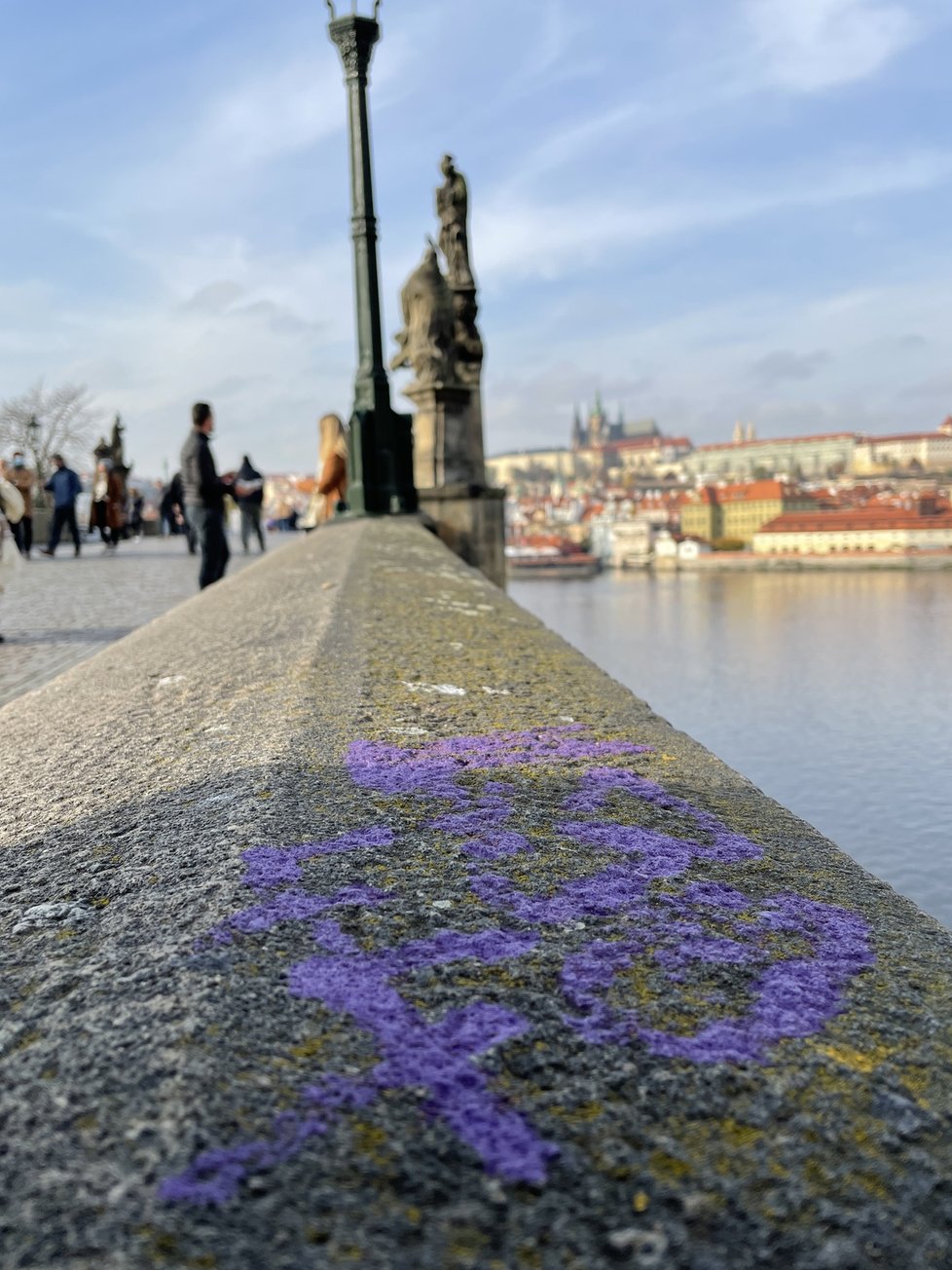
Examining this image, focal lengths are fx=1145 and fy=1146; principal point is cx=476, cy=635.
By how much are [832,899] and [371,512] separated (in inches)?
328

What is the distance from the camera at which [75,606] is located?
Answer: 29.1 ft

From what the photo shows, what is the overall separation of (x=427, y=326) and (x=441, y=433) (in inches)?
41.9

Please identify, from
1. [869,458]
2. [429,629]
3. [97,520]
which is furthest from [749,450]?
[429,629]

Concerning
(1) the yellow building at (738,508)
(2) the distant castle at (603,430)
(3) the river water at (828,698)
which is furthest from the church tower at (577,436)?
(3) the river water at (828,698)

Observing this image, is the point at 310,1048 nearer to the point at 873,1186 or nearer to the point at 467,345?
the point at 873,1186

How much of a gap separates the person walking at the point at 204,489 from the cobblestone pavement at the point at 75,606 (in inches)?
22.2

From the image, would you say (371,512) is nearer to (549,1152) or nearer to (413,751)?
(413,751)

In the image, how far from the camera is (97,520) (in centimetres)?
1934

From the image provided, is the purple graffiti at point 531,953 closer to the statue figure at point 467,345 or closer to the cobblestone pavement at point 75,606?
the cobblestone pavement at point 75,606

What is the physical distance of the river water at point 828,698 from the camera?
689cm

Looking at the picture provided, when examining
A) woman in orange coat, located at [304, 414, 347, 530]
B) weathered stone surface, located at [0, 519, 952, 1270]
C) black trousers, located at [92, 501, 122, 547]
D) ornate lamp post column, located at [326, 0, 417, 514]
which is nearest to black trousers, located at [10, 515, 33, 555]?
black trousers, located at [92, 501, 122, 547]

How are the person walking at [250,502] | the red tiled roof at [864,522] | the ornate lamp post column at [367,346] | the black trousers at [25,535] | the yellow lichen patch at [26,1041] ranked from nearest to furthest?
the yellow lichen patch at [26,1041] < the ornate lamp post column at [367,346] < the person walking at [250,502] < the black trousers at [25,535] < the red tiled roof at [864,522]

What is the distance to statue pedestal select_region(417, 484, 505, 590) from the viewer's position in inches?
441

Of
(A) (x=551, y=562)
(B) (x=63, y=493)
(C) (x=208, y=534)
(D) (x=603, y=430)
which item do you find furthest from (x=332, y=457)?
(D) (x=603, y=430)
